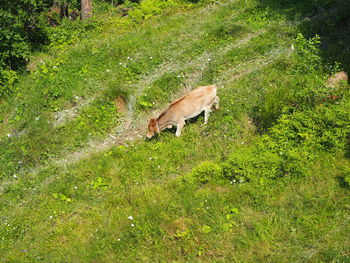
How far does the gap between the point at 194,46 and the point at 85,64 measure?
5.24 m

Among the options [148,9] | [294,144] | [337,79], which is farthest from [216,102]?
[148,9]

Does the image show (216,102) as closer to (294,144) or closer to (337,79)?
(294,144)

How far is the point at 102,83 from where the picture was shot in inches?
612

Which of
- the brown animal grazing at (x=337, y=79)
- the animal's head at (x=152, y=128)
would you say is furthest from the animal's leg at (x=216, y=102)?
the brown animal grazing at (x=337, y=79)

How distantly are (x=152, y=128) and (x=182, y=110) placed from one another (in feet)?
3.93

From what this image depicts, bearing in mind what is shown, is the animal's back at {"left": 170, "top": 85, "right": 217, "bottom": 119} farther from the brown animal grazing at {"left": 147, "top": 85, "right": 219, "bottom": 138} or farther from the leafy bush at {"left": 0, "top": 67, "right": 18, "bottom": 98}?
the leafy bush at {"left": 0, "top": 67, "right": 18, "bottom": 98}

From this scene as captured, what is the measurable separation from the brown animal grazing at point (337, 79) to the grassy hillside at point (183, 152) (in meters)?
0.33

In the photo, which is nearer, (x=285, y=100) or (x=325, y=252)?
(x=325, y=252)

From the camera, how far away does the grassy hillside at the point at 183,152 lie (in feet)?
26.2

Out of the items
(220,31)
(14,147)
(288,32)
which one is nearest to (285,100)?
(288,32)

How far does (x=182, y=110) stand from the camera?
12.0m

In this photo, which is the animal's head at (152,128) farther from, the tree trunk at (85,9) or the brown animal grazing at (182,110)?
the tree trunk at (85,9)

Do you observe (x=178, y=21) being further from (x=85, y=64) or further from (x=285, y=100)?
(x=285, y=100)

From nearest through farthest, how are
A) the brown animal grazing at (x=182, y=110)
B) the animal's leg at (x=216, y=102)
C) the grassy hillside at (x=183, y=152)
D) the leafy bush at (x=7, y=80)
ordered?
the grassy hillside at (x=183, y=152) < the brown animal grazing at (x=182, y=110) < the animal's leg at (x=216, y=102) < the leafy bush at (x=7, y=80)
